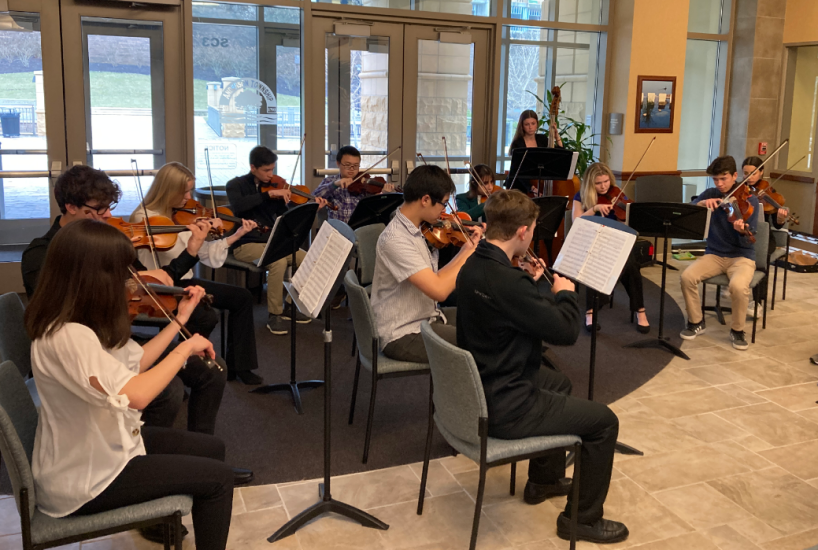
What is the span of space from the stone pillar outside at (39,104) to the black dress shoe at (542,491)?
4.41 meters

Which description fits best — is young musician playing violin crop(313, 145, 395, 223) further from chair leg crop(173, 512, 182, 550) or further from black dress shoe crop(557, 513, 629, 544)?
chair leg crop(173, 512, 182, 550)

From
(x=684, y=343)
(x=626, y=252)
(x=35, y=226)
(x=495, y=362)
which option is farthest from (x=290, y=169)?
(x=495, y=362)

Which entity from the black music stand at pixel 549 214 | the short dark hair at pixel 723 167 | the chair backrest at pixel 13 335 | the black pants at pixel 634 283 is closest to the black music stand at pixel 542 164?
the black music stand at pixel 549 214

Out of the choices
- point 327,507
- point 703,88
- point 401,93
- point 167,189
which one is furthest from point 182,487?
point 703,88

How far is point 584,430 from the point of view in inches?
102

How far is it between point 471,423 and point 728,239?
331cm

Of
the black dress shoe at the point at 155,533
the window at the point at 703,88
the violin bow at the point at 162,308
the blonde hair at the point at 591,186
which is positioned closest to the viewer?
the violin bow at the point at 162,308

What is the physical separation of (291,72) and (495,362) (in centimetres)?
430

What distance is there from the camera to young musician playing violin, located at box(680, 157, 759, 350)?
497 centimetres

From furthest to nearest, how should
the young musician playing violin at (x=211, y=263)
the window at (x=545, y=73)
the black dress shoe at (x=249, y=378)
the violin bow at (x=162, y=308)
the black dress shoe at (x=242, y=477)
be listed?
the window at (x=545, y=73), the black dress shoe at (x=249, y=378), the young musician playing violin at (x=211, y=263), the black dress shoe at (x=242, y=477), the violin bow at (x=162, y=308)

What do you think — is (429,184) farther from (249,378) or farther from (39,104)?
(39,104)

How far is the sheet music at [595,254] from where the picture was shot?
3.18 metres

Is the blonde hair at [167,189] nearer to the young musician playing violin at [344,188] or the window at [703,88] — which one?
the young musician playing violin at [344,188]

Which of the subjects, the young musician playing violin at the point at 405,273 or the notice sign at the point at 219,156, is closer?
the young musician playing violin at the point at 405,273
